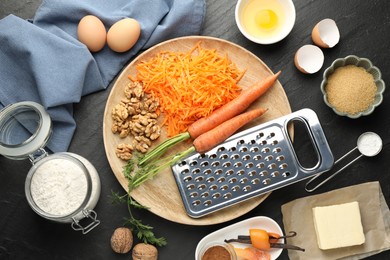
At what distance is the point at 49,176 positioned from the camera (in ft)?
6.82

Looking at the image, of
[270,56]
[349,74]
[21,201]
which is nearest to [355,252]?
[349,74]

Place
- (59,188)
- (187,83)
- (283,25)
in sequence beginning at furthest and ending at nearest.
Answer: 1. (283,25)
2. (187,83)
3. (59,188)

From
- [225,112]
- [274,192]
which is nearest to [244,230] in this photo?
[274,192]

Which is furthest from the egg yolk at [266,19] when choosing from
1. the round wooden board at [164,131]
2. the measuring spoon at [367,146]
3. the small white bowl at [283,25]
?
the measuring spoon at [367,146]

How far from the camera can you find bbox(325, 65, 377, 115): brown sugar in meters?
2.26

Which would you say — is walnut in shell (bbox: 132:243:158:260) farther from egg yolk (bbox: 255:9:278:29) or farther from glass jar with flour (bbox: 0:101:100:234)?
egg yolk (bbox: 255:9:278:29)

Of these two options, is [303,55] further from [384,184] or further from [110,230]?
[110,230]

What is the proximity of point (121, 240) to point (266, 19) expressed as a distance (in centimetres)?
114

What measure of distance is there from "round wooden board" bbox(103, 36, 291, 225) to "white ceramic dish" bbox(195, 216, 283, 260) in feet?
0.17

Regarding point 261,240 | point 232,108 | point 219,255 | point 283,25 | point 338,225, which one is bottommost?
point 219,255

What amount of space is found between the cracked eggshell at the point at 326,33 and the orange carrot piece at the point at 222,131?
417 millimetres

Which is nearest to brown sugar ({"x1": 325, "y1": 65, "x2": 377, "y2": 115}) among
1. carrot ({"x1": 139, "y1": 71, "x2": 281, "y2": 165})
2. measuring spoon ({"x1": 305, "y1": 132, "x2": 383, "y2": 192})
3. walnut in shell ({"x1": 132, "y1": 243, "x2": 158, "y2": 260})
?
measuring spoon ({"x1": 305, "y1": 132, "x2": 383, "y2": 192})

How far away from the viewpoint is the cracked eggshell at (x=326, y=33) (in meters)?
2.33

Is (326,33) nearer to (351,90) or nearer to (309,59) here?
(309,59)
